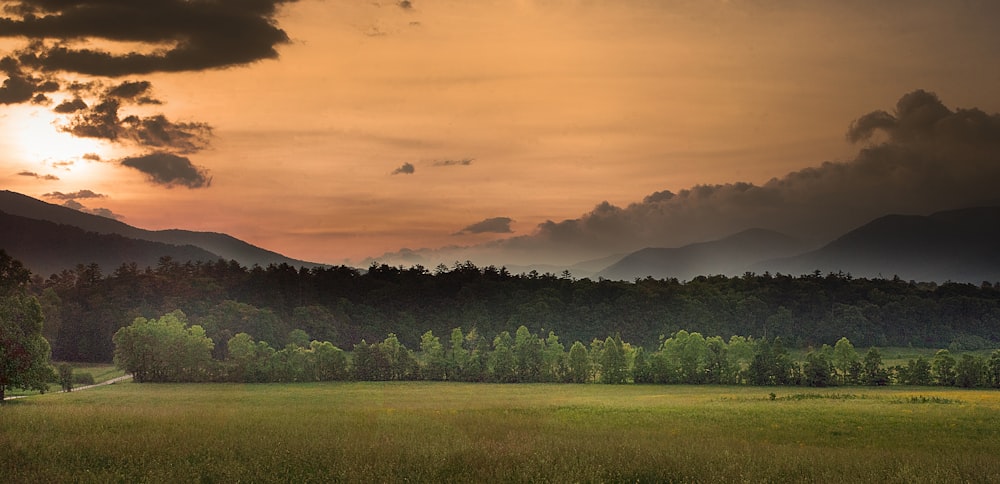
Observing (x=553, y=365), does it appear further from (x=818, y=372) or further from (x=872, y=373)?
(x=872, y=373)

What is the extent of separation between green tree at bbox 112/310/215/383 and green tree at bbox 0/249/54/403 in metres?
37.9

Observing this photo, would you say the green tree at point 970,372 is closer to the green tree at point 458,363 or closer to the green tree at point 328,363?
the green tree at point 458,363

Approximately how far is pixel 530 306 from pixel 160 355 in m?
92.6

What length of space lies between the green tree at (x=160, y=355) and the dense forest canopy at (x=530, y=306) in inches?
1550

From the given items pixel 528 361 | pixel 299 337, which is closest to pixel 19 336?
pixel 528 361

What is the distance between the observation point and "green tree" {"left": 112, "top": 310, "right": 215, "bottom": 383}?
92.6 m

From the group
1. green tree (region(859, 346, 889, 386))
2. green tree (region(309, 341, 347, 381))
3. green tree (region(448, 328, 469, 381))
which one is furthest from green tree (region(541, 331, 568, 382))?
green tree (region(859, 346, 889, 386))

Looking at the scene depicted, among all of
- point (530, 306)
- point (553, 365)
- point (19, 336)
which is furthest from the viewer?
point (530, 306)

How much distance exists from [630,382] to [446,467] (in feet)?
276

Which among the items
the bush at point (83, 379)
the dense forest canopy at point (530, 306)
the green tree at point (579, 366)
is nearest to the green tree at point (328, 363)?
the green tree at point (579, 366)

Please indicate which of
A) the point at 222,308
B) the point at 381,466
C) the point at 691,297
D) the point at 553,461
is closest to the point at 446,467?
the point at 381,466

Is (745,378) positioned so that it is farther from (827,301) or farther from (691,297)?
(827,301)

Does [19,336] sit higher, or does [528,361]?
[19,336]

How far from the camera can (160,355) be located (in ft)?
305
